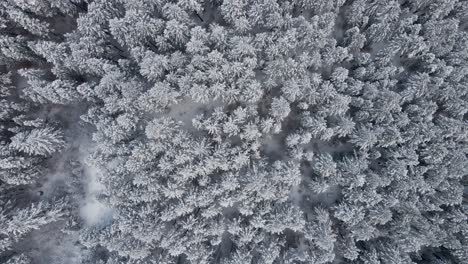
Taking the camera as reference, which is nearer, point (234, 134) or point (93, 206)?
point (234, 134)

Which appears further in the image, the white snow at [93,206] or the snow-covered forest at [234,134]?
the white snow at [93,206]

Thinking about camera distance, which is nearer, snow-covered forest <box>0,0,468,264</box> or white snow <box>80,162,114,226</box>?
snow-covered forest <box>0,0,468,264</box>

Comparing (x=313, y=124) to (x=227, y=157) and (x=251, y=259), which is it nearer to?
(x=227, y=157)

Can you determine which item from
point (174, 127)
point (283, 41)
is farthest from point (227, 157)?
point (283, 41)

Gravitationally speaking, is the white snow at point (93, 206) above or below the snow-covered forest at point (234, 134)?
below

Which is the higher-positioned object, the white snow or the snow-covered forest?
the snow-covered forest

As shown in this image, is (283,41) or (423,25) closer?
(283,41)

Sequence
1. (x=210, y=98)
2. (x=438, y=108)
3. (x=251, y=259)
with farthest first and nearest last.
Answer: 1. (x=438, y=108)
2. (x=210, y=98)
3. (x=251, y=259)

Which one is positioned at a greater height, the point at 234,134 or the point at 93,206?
the point at 234,134
